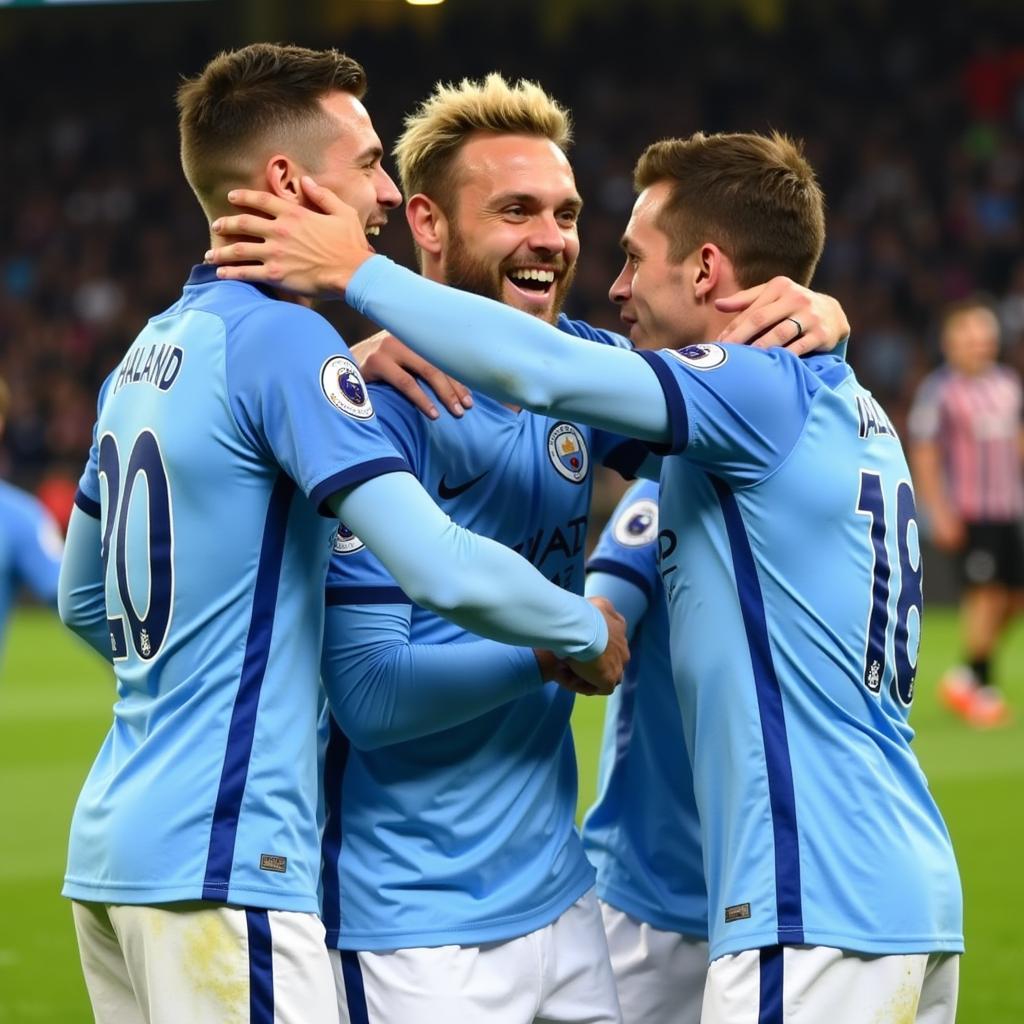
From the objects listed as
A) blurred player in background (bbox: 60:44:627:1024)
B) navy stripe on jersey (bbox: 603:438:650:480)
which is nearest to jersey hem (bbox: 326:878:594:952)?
blurred player in background (bbox: 60:44:627:1024)

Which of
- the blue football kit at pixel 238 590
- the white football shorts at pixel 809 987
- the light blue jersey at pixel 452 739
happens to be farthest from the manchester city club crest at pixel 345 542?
the white football shorts at pixel 809 987

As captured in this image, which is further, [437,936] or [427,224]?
[427,224]

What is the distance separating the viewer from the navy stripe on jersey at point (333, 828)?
9.37 feet

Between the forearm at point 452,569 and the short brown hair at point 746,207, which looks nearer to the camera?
the forearm at point 452,569

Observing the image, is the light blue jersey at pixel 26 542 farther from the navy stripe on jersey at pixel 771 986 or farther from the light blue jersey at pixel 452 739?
the navy stripe on jersey at pixel 771 986

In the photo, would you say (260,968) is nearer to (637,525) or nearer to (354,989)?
(354,989)

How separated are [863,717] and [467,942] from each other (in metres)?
0.74

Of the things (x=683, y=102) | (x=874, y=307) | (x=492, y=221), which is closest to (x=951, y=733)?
(x=492, y=221)

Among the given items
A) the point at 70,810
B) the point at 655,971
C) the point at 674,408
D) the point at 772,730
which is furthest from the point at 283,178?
the point at 70,810

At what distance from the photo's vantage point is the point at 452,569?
8.41 ft

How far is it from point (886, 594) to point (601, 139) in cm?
2219

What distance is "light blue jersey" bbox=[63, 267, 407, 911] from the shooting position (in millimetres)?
2551

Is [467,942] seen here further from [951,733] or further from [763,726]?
[951,733]

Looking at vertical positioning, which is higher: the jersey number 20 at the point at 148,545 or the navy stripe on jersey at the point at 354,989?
the jersey number 20 at the point at 148,545
